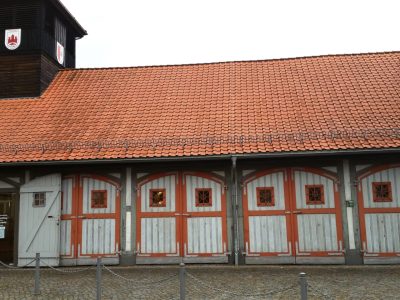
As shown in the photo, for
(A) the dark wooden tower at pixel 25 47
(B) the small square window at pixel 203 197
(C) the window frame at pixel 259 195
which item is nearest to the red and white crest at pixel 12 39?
(A) the dark wooden tower at pixel 25 47

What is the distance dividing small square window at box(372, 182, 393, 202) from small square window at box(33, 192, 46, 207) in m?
9.01

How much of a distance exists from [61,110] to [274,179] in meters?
7.41

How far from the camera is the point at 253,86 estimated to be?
15.1 metres

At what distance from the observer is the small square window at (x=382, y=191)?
11641 millimetres

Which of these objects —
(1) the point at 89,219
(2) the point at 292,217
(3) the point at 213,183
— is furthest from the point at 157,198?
(2) the point at 292,217

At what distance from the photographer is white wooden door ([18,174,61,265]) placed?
1230 centimetres

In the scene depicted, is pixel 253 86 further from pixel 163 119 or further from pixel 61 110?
pixel 61 110

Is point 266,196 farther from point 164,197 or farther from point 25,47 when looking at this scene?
point 25,47

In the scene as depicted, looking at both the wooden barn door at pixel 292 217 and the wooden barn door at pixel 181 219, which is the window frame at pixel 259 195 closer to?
the wooden barn door at pixel 292 217

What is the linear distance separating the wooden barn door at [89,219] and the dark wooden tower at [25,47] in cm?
506

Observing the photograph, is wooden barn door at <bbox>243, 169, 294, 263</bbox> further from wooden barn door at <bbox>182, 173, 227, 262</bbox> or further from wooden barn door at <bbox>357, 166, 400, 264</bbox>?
wooden barn door at <bbox>357, 166, 400, 264</bbox>

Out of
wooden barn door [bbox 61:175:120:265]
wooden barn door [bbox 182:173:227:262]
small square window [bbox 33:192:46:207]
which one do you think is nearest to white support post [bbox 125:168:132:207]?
wooden barn door [bbox 61:175:120:265]

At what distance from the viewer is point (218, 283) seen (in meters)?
9.50

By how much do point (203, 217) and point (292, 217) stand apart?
7.77 feet
